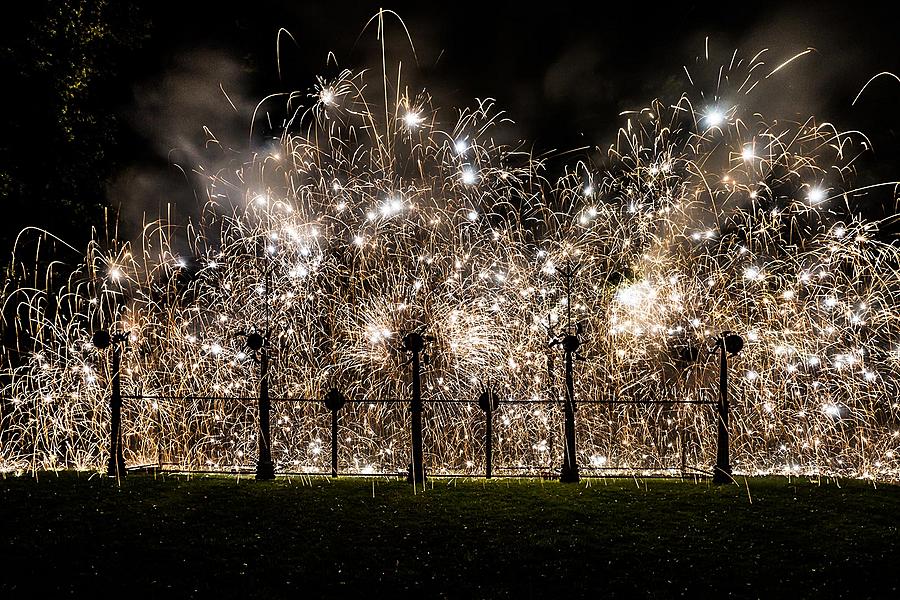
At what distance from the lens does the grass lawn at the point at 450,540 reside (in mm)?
5000

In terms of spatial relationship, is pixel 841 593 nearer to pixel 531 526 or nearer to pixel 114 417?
pixel 531 526

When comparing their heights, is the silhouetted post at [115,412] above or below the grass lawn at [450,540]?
above

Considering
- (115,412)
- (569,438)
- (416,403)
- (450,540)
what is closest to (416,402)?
(416,403)

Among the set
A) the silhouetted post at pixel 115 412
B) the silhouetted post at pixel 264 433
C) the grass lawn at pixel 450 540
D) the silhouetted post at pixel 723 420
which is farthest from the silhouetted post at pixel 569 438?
the silhouetted post at pixel 115 412

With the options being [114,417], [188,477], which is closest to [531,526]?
[188,477]

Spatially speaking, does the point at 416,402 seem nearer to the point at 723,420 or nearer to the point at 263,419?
the point at 263,419

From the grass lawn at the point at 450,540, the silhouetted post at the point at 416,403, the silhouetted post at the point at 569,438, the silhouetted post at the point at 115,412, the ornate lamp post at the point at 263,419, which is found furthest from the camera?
the silhouetted post at the point at 115,412

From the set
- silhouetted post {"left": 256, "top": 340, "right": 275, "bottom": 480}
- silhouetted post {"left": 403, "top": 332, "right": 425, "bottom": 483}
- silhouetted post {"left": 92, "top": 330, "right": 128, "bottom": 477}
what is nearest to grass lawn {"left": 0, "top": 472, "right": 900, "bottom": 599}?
silhouetted post {"left": 403, "top": 332, "right": 425, "bottom": 483}

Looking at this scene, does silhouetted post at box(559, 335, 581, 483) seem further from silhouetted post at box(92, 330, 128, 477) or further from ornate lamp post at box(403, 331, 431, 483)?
silhouetted post at box(92, 330, 128, 477)

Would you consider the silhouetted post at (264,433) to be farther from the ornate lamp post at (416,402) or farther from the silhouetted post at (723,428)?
the silhouetted post at (723,428)

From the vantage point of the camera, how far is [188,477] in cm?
802

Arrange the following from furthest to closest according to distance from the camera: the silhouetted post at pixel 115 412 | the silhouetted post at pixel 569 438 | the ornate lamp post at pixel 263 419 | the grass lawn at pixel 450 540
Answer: the silhouetted post at pixel 115 412, the ornate lamp post at pixel 263 419, the silhouetted post at pixel 569 438, the grass lawn at pixel 450 540

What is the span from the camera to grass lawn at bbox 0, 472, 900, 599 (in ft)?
16.4

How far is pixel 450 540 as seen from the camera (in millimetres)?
5770
